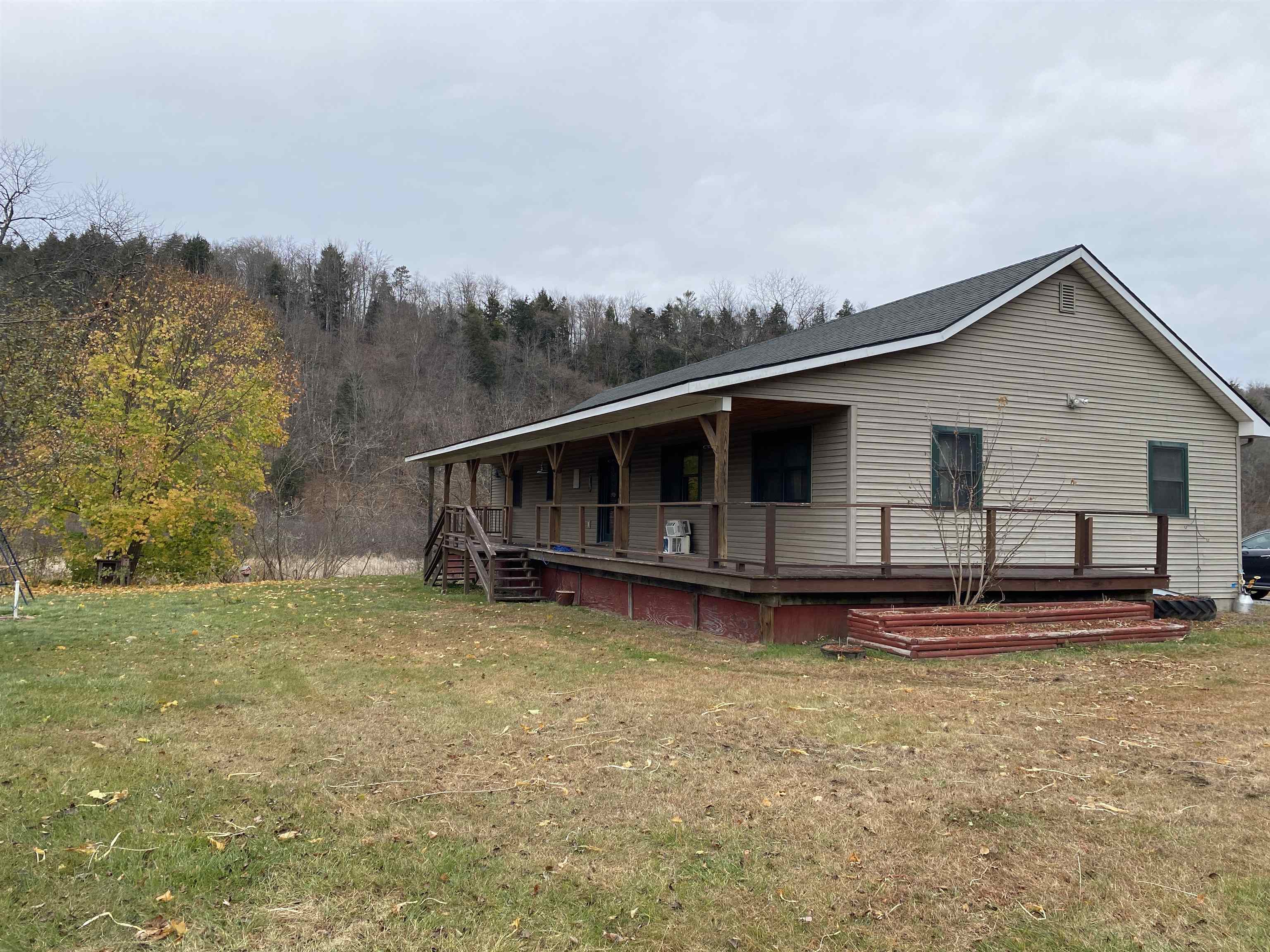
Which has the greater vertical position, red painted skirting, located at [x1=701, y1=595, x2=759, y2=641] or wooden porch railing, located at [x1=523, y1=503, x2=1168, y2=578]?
wooden porch railing, located at [x1=523, y1=503, x2=1168, y2=578]

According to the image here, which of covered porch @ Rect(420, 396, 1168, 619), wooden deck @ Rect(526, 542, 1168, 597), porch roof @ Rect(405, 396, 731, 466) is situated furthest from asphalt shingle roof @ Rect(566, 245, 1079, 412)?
wooden deck @ Rect(526, 542, 1168, 597)

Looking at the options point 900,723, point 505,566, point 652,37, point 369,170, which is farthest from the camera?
point 369,170

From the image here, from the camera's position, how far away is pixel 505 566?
17891mm

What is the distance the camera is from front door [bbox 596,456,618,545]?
66.0 ft

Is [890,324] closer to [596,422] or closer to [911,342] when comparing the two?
[911,342]

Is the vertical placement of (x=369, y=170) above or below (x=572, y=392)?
above

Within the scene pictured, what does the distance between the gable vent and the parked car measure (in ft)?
27.3

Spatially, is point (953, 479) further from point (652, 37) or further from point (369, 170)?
point (369, 170)

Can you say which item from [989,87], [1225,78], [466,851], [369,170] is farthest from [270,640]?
[369,170]

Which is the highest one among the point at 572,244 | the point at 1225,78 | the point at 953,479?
the point at 572,244

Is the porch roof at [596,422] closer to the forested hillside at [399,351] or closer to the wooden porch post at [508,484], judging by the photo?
the wooden porch post at [508,484]

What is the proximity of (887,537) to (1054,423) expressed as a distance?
4582 millimetres

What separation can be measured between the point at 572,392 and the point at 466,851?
156ft

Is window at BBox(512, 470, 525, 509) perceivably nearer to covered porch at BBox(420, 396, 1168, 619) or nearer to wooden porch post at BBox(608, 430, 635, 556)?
covered porch at BBox(420, 396, 1168, 619)
